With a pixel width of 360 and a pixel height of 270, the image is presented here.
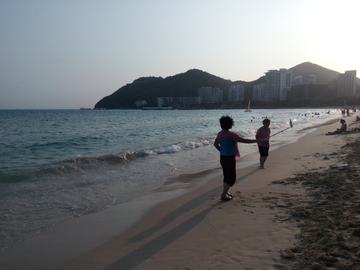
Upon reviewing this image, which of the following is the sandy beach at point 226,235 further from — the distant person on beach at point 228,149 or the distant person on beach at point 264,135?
the distant person on beach at point 264,135

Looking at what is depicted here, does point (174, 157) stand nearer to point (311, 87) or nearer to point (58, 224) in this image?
point (58, 224)

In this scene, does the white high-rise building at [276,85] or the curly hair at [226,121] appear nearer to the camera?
the curly hair at [226,121]

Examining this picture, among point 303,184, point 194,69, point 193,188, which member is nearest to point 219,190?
point 193,188

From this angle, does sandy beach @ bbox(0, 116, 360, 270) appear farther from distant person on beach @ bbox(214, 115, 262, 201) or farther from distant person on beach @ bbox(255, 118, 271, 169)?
distant person on beach @ bbox(255, 118, 271, 169)

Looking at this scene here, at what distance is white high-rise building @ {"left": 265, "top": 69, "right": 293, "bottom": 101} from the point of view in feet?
520

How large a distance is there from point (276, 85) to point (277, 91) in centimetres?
392

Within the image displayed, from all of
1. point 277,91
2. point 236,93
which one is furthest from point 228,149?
point 277,91

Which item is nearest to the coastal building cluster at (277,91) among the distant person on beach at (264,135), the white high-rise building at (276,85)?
the white high-rise building at (276,85)

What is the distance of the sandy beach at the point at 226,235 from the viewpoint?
297cm

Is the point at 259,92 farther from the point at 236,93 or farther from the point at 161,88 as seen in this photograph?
the point at 161,88

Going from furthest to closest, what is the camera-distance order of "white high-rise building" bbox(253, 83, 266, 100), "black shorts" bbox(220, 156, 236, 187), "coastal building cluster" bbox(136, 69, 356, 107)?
"white high-rise building" bbox(253, 83, 266, 100) < "coastal building cluster" bbox(136, 69, 356, 107) < "black shorts" bbox(220, 156, 236, 187)

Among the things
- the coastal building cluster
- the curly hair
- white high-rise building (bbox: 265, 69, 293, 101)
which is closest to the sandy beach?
the curly hair

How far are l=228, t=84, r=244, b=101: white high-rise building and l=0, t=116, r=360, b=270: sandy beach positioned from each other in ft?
532

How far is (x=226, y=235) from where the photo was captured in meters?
3.66
